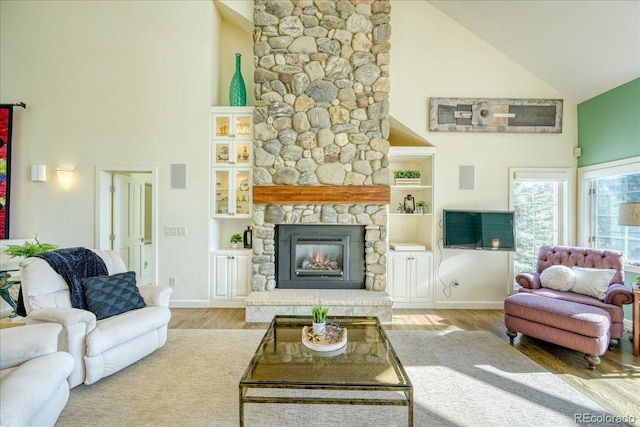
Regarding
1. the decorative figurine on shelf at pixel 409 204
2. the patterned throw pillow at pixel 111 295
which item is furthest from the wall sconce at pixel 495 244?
the patterned throw pillow at pixel 111 295

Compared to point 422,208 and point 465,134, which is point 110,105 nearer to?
point 422,208

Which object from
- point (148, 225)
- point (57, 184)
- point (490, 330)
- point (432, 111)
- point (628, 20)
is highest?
point (628, 20)

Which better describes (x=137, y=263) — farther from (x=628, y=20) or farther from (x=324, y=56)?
(x=628, y=20)

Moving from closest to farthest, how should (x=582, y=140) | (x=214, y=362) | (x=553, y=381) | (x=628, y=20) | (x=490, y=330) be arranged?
(x=553, y=381) → (x=214, y=362) → (x=628, y=20) → (x=490, y=330) → (x=582, y=140)

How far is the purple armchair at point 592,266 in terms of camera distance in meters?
3.19

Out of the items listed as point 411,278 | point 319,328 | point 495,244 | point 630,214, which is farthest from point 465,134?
point 319,328

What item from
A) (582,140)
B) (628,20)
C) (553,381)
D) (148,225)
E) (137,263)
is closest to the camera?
(553,381)

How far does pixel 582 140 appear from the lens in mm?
4656

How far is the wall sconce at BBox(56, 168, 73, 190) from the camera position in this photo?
4.57 m

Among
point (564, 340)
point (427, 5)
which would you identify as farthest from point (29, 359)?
point (427, 5)

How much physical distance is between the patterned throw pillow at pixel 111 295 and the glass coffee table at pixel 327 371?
141cm

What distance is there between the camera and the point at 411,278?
15.5 ft

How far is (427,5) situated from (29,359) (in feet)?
19.5

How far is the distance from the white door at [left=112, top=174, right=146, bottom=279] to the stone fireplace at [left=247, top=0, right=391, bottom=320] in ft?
7.63
